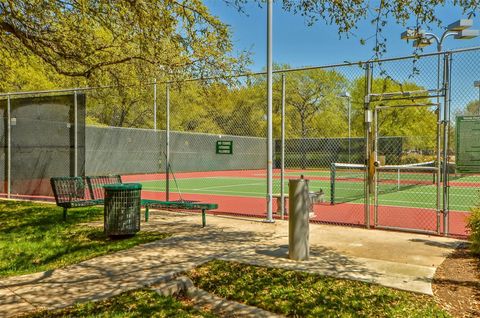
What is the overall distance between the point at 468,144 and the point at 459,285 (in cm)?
319

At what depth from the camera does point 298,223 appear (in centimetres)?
643

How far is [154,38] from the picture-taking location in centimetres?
998

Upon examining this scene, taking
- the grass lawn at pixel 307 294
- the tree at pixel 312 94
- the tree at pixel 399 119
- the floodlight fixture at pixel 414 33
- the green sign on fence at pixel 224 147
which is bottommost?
the grass lawn at pixel 307 294

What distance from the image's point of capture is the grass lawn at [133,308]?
439cm

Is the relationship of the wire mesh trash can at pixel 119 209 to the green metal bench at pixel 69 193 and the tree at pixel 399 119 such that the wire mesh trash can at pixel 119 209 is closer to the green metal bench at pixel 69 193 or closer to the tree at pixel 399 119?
the green metal bench at pixel 69 193

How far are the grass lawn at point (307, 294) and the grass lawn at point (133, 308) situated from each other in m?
0.59

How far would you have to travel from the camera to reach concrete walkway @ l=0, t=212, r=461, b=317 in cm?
511

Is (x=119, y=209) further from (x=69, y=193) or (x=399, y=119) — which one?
(x=399, y=119)

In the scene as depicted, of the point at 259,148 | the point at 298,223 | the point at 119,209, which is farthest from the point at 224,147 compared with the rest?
the point at 259,148

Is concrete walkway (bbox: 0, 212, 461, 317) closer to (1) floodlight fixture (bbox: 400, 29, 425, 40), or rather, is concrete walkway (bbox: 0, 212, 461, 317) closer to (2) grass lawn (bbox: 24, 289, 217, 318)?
(2) grass lawn (bbox: 24, 289, 217, 318)

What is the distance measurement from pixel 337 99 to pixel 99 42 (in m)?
31.0

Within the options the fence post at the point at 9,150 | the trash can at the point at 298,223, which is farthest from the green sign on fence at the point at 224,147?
the fence post at the point at 9,150

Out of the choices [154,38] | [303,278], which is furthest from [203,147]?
[303,278]

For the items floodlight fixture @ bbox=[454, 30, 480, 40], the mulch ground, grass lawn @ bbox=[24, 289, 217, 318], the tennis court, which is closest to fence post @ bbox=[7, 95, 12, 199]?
the tennis court
